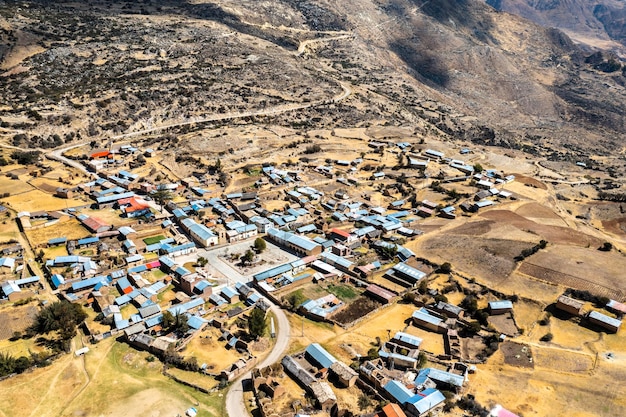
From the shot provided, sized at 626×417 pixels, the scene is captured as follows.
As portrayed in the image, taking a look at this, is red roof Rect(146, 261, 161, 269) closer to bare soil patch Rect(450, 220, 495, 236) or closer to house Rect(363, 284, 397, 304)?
house Rect(363, 284, 397, 304)

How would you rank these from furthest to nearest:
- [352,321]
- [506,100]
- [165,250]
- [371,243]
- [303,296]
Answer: [506,100]
[371,243]
[165,250]
[303,296]
[352,321]

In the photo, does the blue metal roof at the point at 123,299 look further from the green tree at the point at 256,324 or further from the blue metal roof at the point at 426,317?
the blue metal roof at the point at 426,317

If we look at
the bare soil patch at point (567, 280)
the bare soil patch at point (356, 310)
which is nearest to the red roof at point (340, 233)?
the bare soil patch at point (356, 310)

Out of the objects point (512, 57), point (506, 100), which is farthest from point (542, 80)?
point (506, 100)

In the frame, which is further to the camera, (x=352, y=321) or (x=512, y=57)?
(x=512, y=57)

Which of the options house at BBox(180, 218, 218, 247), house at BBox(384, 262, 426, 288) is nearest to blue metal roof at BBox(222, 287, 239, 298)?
house at BBox(180, 218, 218, 247)

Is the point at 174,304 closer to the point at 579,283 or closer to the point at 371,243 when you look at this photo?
the point at 371,243
